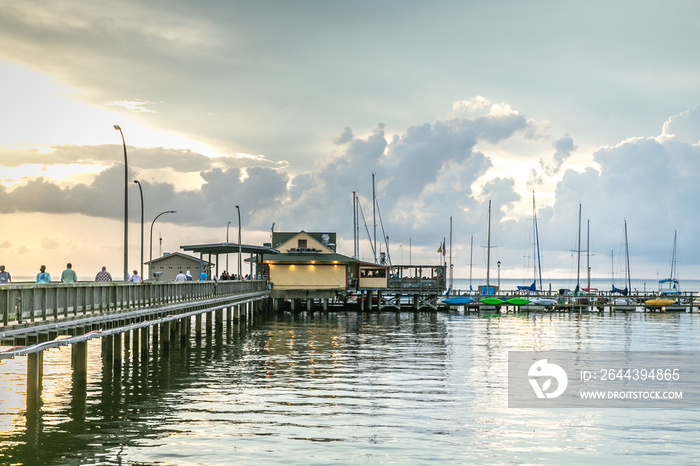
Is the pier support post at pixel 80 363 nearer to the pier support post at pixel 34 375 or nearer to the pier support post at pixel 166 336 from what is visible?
the pier support post at pixel 34 375

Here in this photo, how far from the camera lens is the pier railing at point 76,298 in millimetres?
20719

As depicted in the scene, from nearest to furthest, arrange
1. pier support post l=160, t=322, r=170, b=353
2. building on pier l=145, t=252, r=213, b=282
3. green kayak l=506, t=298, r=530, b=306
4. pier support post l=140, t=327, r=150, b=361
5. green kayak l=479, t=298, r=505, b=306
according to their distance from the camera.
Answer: pier support post l=140, t=327, r=150, b=361 < pier support post l=160, t=322, r=170, b=353 < building on pier l=145, t=252, r=213, b=282 < green kayak l=479, t=298, r=505, b=306 < green kayak l=506, t=298, r=530, b=306

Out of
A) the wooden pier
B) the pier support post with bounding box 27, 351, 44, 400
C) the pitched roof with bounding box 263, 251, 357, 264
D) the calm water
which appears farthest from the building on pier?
the pier support post with bounding box 27, 351, 44, 400

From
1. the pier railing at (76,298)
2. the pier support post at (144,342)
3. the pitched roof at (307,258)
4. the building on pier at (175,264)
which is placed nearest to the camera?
the pier railing at (76,298)

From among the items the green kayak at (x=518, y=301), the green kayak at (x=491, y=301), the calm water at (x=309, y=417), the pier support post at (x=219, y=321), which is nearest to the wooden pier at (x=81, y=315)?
the calm water at (x=309, y=417)

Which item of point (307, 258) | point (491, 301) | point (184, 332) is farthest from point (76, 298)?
point (491, 301)

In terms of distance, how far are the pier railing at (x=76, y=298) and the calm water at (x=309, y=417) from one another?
3.03 m

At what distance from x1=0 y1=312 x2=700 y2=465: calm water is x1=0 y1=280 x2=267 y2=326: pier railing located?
3.03 metres

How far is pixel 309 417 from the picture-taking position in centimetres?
2331

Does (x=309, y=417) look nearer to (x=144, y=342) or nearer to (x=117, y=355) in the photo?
(x=117, y=355)

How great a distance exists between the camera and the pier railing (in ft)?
68.0

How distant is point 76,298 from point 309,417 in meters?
8.83

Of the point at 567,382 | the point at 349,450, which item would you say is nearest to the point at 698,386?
the point at 567,382

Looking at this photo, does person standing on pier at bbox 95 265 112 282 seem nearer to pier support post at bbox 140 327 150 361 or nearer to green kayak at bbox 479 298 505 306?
pier support post at bbox 140 327 150 361
